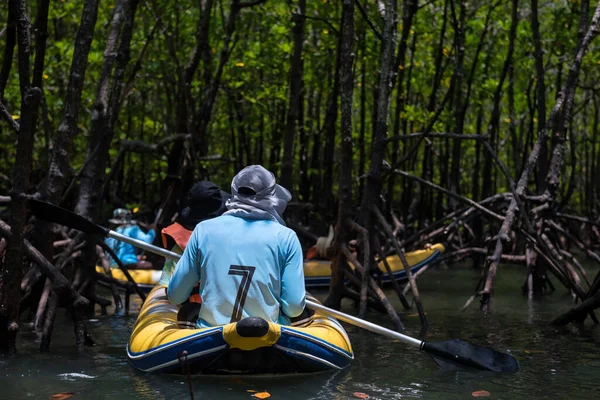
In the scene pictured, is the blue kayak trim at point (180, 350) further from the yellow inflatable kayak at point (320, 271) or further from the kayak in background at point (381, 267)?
the kayak in background at point (381, 267)

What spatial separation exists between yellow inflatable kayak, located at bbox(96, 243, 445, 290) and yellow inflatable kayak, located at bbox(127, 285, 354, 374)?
5.36 m

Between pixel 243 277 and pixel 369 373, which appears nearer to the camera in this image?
pixel 243 277

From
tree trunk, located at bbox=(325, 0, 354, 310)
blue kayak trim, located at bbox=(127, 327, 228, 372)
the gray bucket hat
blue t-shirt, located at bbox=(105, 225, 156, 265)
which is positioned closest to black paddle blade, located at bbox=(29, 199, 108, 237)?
blue kayak trim, located at bbox=(127, 327, 228, 372)

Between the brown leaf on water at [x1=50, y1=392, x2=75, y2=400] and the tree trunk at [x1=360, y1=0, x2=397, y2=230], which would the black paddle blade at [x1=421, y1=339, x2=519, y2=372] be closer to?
the brown leaf on water at [x1=50, y1=392, x2=75, y2=400]

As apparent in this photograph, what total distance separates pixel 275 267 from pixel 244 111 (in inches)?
531

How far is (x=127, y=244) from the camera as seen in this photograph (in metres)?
12.0

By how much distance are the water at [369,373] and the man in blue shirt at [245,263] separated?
1.50ft

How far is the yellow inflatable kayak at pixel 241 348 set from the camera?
487 cm

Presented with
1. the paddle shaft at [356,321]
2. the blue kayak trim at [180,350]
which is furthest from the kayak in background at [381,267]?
the blue kayak trim at [180,350]

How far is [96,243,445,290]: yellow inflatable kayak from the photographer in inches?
431

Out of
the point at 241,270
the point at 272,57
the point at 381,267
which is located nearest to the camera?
the point at 241,270

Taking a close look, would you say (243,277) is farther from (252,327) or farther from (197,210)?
(197,210)

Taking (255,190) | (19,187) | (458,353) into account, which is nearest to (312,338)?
(255,190)

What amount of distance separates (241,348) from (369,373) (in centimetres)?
114
